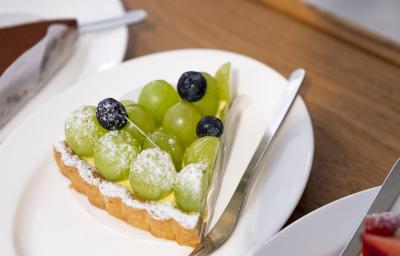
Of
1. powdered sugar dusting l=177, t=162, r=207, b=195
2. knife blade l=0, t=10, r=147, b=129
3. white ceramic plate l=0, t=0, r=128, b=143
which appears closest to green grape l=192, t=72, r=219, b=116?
powdered sugar dusting l=177, t=162, r=207, b=195

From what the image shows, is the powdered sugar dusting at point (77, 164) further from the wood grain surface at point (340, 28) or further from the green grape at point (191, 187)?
the wood grain surface at point (340, 28)

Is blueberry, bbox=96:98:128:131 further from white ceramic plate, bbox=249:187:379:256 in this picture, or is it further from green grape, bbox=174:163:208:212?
white ceramic plate, bbox=249:187:379:256

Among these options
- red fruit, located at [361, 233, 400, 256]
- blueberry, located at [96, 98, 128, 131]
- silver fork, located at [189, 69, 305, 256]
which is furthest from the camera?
blueberry, located at [96, 98, 128, 131]

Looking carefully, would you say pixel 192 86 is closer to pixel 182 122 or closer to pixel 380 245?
pixel 182 122

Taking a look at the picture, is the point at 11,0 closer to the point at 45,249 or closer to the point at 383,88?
the point at 45,249

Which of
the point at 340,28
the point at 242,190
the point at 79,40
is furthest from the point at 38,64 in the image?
the point at 340,28

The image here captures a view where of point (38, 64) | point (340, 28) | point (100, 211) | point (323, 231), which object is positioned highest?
point (340, 28)
